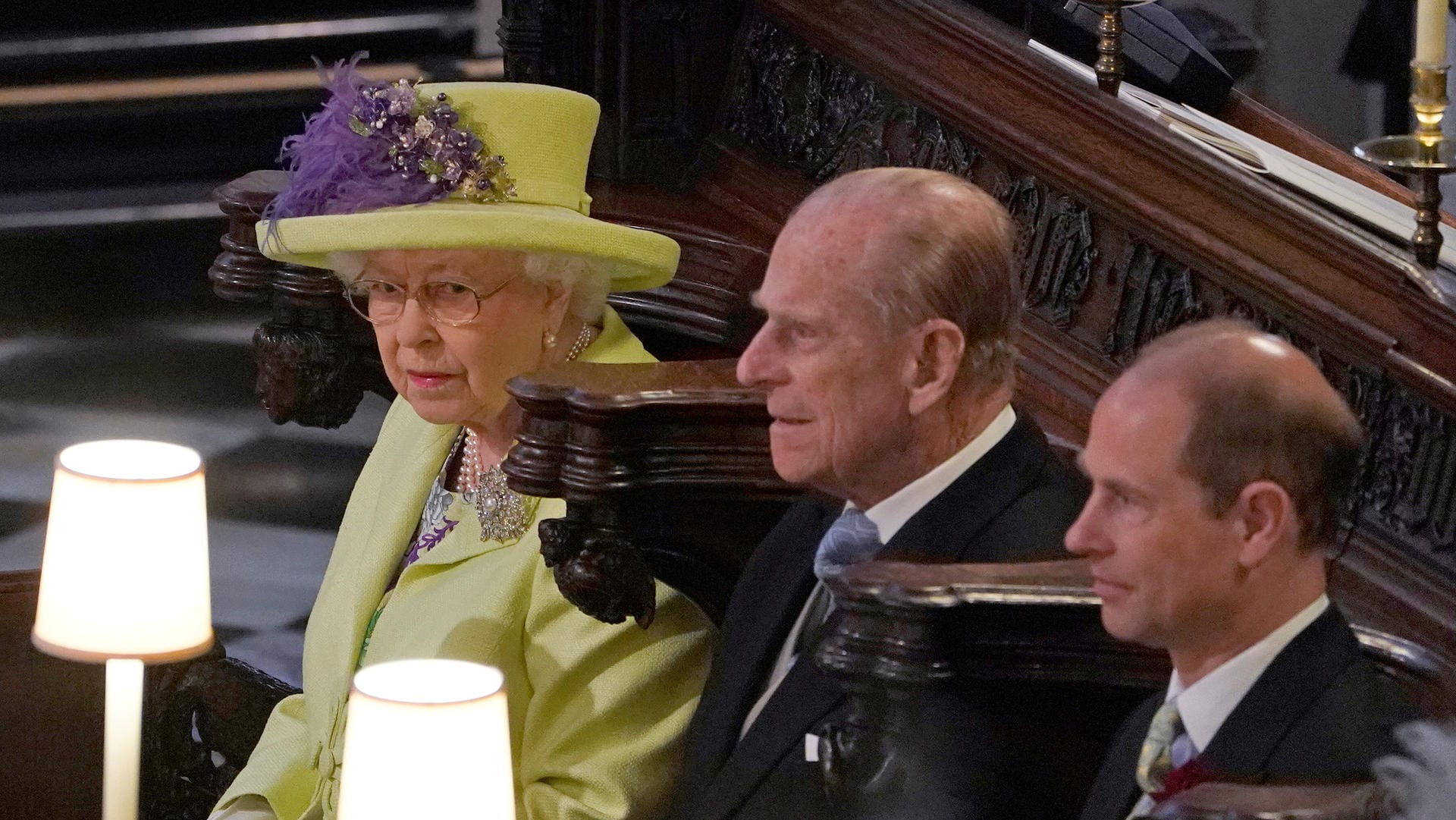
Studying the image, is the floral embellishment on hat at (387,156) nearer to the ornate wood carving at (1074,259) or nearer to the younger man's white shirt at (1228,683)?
the ornate wood carving at (1074,259)

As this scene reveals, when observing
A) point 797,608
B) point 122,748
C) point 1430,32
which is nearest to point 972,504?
point 797,608

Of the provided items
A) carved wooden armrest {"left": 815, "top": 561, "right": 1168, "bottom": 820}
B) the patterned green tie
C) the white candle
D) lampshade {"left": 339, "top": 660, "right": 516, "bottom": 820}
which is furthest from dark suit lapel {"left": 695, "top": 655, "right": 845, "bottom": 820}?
the white candle

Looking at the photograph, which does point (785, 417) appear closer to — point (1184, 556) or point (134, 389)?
point (1184, 556)

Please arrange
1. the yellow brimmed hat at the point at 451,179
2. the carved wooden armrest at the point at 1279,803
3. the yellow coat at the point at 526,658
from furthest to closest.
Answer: the yellow brimmed hat at the point at 451,179 → the yellow coat at the point at 526,658 → the carved wooden armrest at the point at 1279,803

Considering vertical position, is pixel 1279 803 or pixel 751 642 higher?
pixel 1279 803

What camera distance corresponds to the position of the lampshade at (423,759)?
2.09m

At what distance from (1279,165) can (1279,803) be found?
182cm

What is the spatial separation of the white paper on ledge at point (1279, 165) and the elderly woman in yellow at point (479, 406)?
0.70 m

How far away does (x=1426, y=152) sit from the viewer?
2.41m

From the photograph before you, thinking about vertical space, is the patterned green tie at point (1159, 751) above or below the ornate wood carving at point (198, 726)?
above

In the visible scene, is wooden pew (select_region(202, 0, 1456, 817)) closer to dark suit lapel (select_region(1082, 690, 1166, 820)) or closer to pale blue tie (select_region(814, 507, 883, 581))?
dark suit lapel (select_region(1082, 690, 1166, 820))

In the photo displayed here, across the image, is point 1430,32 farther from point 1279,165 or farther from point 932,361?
point 932,361

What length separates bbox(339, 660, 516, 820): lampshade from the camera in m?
2.09

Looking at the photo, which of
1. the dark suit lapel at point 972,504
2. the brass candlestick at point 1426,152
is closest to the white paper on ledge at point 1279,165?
the brass candlestick at point 1426,152
